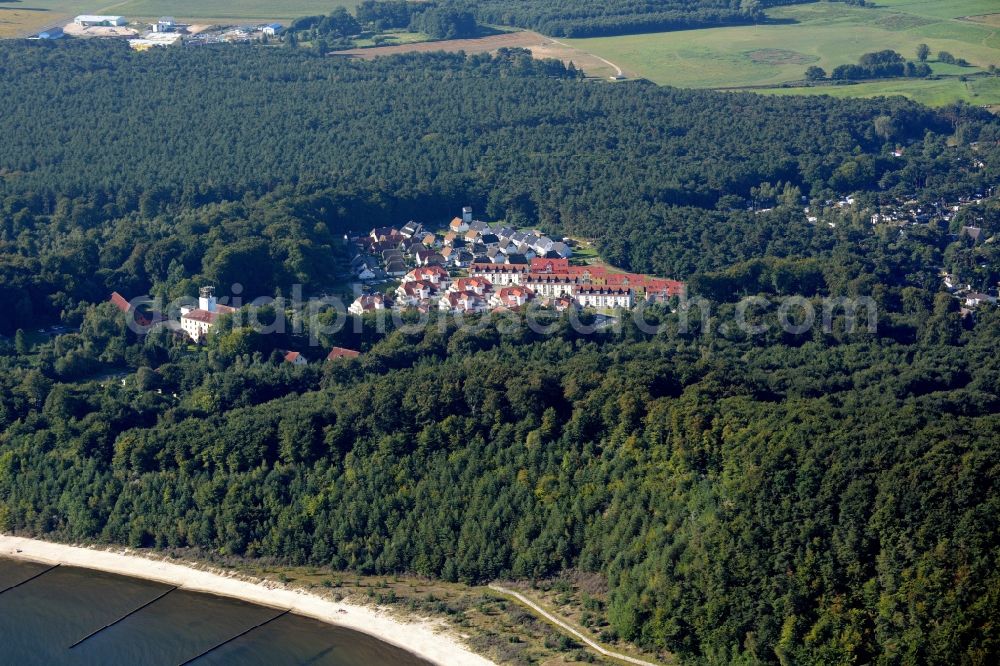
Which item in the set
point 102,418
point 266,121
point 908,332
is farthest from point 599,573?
point 266,121

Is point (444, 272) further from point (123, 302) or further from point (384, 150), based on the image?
point (384, 150)

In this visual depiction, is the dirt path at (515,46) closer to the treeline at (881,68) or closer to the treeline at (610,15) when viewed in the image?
the treeline at (610,15)

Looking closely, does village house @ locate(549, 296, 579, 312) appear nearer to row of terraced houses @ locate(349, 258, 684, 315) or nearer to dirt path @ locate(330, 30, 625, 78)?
row of terraced houses @ locate(349, 258, 684, 315)

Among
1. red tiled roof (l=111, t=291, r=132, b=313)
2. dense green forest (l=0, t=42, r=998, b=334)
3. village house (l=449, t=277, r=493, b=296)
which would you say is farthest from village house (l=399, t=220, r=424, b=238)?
red tiled roof (l=111, t=291, r=132, b=313)

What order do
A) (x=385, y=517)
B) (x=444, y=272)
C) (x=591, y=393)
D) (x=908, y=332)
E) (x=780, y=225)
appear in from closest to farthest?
(x=385, y=517) < (x=591, y=393) < (x=908, y=332) < (x=444, y=272) < (x=780, y=225)

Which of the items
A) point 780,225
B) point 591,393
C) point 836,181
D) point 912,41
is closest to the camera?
point 591,393

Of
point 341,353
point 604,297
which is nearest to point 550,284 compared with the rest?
point 604,297

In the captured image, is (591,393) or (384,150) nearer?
(591,393)

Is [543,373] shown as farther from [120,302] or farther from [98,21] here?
[98,21]
